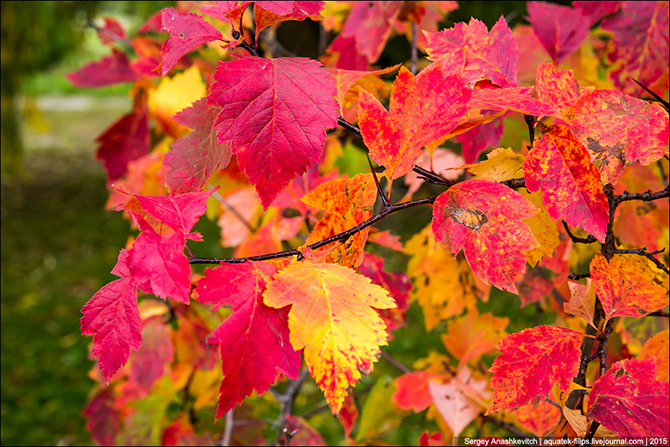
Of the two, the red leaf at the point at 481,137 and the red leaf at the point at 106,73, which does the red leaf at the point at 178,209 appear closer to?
the red leaf at the point at 481,137

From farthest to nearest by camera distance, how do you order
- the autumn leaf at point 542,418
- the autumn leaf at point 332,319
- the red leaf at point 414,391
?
1. the red leaf at point 414,391
2. the autumn leaf at point 542,418
3. the autumn leaf at point 332,319

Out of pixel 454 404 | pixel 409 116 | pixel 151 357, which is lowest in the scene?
pixel 151 357

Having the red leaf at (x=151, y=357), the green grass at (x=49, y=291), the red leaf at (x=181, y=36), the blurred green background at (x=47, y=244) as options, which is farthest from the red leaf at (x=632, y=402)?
the green grass at (x=49, y=291)

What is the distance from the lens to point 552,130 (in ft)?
1.43

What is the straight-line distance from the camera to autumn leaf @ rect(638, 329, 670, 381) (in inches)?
20.4

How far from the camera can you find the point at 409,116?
1.39 ft

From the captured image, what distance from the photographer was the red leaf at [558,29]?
79 centimetres

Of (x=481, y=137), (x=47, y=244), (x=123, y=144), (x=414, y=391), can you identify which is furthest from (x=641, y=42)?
(x=47, y=244)

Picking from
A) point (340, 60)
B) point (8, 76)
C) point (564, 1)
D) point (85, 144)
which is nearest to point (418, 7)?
point (340, 60)

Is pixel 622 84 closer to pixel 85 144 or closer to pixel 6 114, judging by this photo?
pixel 6 114

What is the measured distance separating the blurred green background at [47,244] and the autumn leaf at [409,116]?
32.9 inches

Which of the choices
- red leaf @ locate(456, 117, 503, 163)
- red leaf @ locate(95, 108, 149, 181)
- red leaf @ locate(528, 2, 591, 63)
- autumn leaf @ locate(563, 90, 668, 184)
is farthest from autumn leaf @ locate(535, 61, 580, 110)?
red leaf @ locate(95, 108, 149, 181)

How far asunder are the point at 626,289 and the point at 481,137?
26 centimetres

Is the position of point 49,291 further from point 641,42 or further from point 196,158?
point 641,42
